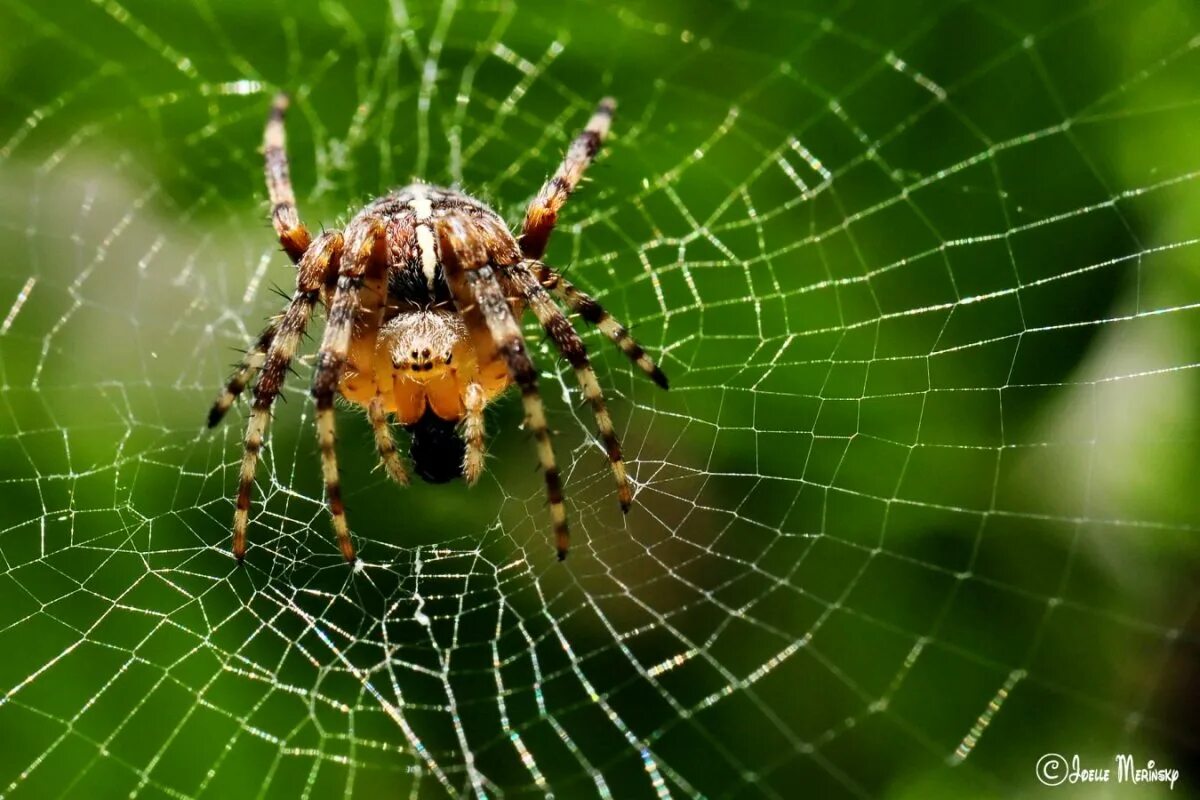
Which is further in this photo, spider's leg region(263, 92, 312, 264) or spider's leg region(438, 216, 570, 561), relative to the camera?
spider's leg region(263, 92, 312, 264)

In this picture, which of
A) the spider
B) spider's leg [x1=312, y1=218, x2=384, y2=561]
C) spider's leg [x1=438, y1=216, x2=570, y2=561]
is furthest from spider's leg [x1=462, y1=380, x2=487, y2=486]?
spider's leg [x1=312, y1=218, x2=384, y2=561]

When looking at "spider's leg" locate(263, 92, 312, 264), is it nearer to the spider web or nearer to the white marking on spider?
the spider web

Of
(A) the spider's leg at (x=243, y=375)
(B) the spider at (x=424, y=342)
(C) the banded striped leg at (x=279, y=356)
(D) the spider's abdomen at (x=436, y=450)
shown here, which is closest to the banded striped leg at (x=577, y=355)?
(B) the spider at (x=424, y=342)

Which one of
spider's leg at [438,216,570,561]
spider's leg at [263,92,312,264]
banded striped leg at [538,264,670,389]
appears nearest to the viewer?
spider's leg at [438,216,570,561]

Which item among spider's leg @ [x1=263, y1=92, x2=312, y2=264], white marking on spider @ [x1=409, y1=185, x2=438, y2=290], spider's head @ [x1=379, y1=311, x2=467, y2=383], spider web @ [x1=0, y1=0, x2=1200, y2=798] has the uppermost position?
spider's leg @ [x1=263, y1=92, x2=312, y2=264]

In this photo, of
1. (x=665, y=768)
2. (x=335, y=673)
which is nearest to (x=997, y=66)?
(x=665, y=768)
